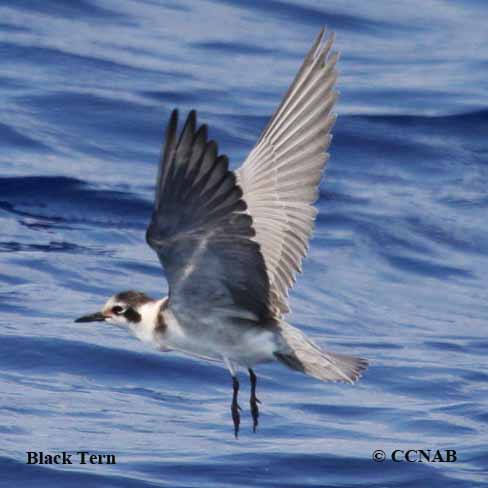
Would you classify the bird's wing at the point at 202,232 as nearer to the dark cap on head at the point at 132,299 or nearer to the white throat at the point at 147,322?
the white throat at the point at 147,322

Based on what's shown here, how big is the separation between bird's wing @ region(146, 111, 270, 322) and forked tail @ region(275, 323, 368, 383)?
353 millimetres

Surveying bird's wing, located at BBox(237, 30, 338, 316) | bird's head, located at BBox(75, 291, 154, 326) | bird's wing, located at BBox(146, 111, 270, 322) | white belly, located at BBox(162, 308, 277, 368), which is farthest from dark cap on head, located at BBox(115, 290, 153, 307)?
bird's wing, located at BBox(237, 30, 338, 316)

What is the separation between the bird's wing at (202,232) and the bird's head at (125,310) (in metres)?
0.46

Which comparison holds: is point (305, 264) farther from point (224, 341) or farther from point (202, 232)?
point (202, 232)

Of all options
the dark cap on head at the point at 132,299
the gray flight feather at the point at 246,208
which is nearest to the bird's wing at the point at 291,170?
the gray flight feather at the point at 246,208

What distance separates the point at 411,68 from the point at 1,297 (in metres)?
8.47

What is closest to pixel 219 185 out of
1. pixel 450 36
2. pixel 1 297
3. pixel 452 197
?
pixel 1 297

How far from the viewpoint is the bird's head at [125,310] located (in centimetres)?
866

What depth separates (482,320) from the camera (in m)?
14.5

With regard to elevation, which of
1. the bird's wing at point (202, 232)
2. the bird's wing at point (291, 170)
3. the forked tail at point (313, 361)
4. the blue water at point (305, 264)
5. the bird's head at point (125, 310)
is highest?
the blue water at point (305, 264)

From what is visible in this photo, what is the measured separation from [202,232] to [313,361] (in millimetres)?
1218

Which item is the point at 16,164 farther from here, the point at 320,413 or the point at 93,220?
the point at 320,413

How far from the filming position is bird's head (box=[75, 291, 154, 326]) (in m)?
8.66

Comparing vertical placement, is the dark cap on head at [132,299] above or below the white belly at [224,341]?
above
